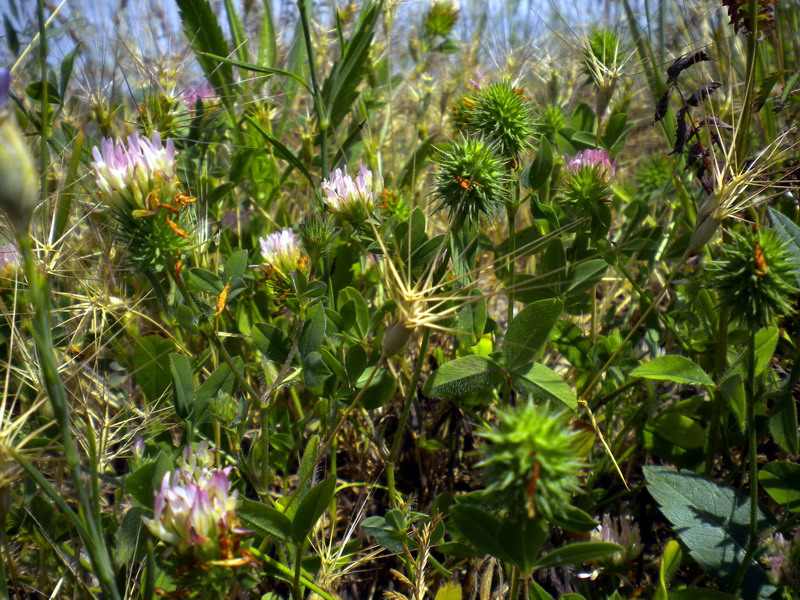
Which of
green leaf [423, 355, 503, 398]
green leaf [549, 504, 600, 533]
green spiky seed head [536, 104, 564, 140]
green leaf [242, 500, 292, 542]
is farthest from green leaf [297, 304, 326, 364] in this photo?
green spiky seed head [536, 104, 564, 140]

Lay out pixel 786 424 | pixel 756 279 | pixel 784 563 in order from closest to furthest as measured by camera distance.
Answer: pixel 756 279 → pixel 784 563 → pixel 786 424

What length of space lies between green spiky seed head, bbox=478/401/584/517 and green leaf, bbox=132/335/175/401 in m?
0.95

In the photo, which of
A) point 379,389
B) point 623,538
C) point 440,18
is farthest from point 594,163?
point 440,18

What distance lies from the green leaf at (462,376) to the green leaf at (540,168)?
0.54m

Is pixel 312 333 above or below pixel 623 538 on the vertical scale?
above

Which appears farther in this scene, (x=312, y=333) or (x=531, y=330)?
(x=312, y=333)

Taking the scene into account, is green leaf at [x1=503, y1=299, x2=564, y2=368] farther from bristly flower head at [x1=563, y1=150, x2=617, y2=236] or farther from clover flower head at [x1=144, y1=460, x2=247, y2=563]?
clover flower head at [x1=144, y1=460, x2=247, y2=563]

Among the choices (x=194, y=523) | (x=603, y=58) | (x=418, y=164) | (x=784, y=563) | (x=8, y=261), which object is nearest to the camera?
(x=194, y=523)

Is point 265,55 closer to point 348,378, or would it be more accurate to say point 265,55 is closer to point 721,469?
point 348,378

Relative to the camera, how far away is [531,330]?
4.23 ft

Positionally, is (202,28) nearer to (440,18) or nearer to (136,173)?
(136,173)

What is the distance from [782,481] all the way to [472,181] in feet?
2.80

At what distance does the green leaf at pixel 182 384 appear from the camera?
130cm

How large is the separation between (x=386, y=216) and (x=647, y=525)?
40.3 inches
